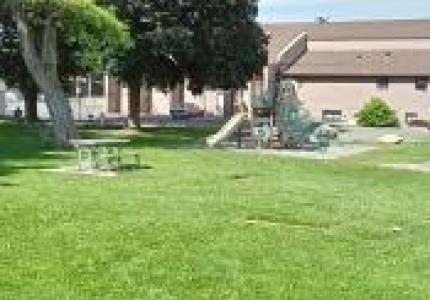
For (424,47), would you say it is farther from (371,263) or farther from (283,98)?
(371,263)

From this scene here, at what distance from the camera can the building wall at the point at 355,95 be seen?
67438 millimetres

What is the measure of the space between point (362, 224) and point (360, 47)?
59.0m

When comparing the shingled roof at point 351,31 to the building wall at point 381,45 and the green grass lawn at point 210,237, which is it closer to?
the building wall at point 381,45

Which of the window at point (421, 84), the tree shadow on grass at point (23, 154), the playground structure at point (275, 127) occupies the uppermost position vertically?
the window at point (421, 84)

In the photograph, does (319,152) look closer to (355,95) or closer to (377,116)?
(377,116)

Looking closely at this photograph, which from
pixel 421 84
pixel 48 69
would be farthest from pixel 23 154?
pixel 421 84

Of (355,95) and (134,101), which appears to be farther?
(355,95)

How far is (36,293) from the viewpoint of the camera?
9719 millimetres

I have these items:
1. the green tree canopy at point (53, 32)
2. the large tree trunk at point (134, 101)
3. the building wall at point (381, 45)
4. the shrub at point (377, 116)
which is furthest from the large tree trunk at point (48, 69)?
the building wall at point (381, 45)

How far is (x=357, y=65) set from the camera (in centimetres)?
6950

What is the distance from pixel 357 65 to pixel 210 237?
189 feet

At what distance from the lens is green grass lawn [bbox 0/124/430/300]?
33.7ft

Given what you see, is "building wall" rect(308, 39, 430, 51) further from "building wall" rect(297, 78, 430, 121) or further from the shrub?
the shrub

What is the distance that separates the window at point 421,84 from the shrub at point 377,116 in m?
4.20
